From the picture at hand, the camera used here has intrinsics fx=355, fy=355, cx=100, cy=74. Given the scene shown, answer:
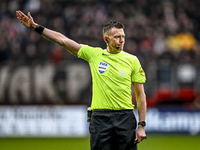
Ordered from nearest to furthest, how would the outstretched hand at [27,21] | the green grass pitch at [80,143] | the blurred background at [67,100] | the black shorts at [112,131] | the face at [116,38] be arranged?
the black shorts at [112,131] → the face at [116,38] → the outstretched hand at [27,21] → the green grass pitch at [80,143] → the blurred background at [67,100]

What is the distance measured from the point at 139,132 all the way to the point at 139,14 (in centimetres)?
1397

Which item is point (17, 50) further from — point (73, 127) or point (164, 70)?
point (164, 70)

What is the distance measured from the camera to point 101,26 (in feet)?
53.6

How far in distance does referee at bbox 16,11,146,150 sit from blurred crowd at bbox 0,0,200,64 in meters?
7.61

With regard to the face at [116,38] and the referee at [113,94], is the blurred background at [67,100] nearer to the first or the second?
the referee at [113,94]

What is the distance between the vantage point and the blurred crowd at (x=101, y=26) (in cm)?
1379

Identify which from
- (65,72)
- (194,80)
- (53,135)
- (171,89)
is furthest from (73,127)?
(194,80)

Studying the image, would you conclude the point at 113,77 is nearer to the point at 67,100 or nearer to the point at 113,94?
the point at 113,94

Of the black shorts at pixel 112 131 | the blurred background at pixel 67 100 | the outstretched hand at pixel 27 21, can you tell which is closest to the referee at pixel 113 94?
the black shorts at pixel 112 131

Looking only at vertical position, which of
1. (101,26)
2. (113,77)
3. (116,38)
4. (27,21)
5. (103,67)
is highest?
(101,26)

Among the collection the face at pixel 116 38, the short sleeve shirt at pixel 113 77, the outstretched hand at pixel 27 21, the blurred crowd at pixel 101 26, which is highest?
the blurred crowd at pixel 101 26

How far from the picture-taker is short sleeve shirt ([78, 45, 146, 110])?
4.54 metres

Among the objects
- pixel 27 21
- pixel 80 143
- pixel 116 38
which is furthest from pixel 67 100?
pixel 116 38

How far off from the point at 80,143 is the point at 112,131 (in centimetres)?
648
